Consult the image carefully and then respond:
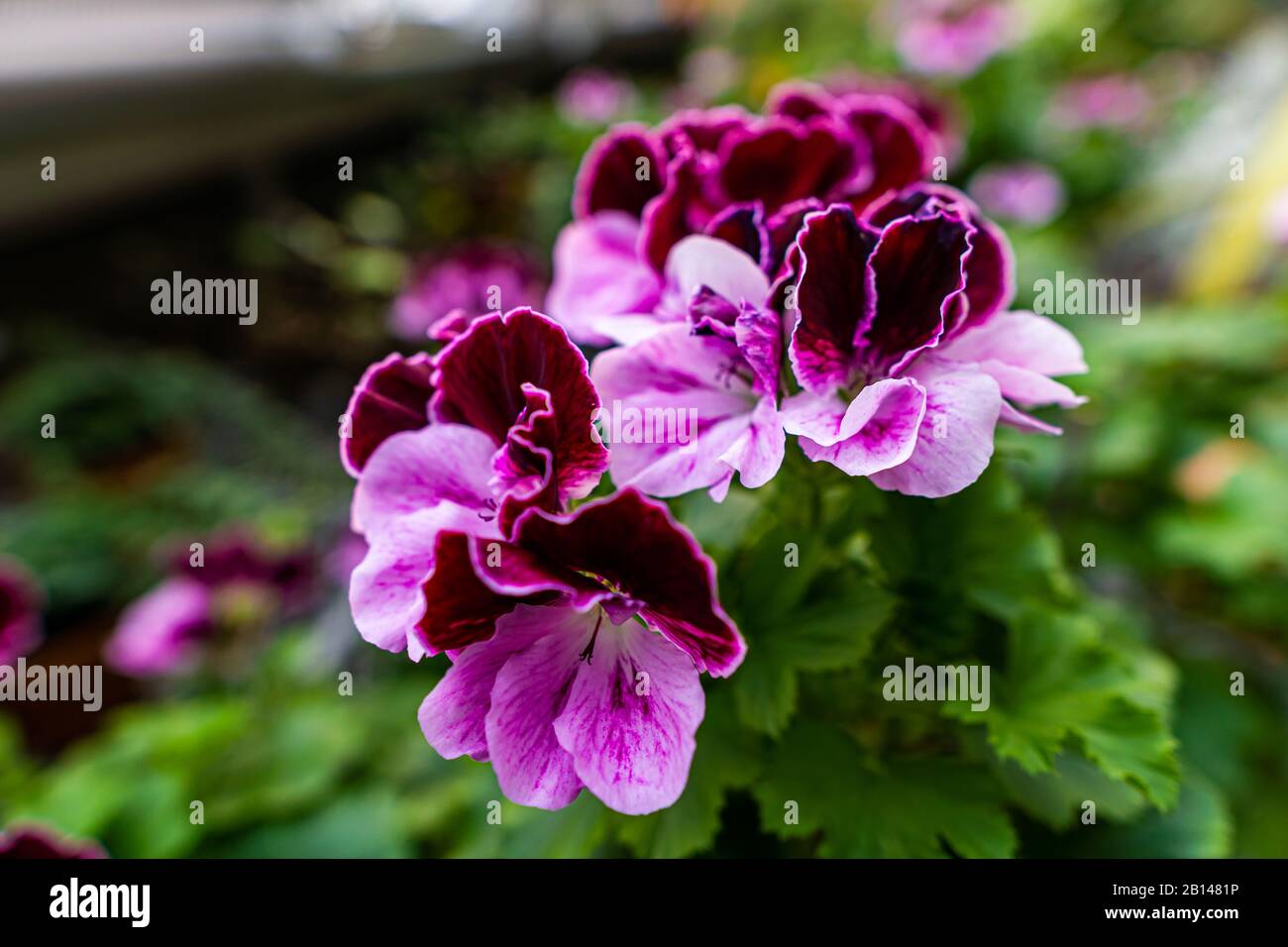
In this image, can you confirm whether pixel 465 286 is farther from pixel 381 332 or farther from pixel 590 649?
pixel 590 649

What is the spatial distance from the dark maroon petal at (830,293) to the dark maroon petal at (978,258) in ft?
0.14

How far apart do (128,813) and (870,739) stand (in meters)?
0.87

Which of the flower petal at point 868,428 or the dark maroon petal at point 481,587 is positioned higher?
the flower petal at point 868,428

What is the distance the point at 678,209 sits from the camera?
0.53 meters

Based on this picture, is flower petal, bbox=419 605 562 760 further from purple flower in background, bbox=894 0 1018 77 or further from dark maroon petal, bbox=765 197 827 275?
purple flower in background, bbox=894 0 1018 77

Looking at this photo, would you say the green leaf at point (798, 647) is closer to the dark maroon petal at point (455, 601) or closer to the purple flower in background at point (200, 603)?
the dark maroon petal at point (455, 601)

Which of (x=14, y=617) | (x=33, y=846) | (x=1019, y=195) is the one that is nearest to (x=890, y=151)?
(x=33, y=846)

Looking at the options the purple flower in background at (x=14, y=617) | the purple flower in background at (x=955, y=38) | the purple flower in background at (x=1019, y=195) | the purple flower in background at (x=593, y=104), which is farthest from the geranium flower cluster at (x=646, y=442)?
the purple flower in background at (x=593, y=104)

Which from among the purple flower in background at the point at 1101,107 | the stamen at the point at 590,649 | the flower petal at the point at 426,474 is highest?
the purple flower in background at the point at 1101,107

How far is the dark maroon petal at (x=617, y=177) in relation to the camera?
22.8 inches

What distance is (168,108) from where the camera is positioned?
7.89ft

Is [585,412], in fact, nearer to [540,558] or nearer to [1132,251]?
[540,558]

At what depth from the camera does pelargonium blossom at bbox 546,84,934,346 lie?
0.53 metres
